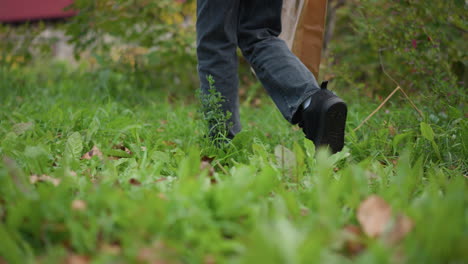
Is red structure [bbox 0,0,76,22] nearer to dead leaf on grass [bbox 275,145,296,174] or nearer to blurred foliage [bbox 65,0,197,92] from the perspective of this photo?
blurred foliage [bbox 65,0,197,92]

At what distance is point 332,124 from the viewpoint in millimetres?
1316

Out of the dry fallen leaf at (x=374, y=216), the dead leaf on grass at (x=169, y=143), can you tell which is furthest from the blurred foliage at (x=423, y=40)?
the dry fallen leaf at (x=374, y=216)

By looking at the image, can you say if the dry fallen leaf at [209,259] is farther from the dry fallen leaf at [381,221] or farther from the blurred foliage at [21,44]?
the blurred foliage at [21,44]

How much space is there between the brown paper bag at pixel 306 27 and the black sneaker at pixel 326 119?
0.34 m

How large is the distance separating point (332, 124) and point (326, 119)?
3 cm

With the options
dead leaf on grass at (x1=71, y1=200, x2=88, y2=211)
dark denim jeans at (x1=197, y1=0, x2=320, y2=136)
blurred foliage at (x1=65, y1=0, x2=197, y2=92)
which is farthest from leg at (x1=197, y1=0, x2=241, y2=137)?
blurred foliage at (x1=65, y1=0, x2=197, y2=92)

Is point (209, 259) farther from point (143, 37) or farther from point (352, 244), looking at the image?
point (143, 37)

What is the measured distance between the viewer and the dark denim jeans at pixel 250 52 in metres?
1.42

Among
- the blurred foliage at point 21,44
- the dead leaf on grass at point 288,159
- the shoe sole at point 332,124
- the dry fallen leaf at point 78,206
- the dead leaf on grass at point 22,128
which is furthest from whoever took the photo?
the blurred foliage at point 21,44

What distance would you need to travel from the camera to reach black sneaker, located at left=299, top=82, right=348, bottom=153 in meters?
1.30

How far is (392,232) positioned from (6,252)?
2.13 feet

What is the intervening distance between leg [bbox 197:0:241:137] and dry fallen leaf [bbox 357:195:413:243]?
0.84 metres

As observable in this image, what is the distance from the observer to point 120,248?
2.31ft

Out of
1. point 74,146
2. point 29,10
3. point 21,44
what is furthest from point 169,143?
point 29,10
